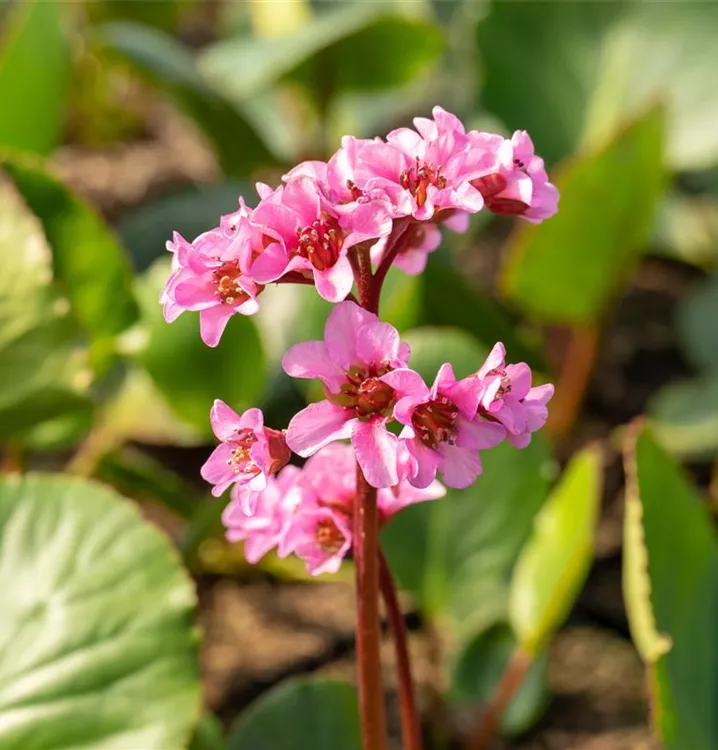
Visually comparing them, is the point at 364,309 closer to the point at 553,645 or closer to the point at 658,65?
the point at 553,645

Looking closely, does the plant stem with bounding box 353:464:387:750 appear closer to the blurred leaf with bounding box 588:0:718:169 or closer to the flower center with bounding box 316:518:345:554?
the flower center with bounding box 316:518:345:554

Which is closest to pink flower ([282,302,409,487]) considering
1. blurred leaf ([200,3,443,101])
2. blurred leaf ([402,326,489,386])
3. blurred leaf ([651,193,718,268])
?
blurred leaf ([402,326,489,386])

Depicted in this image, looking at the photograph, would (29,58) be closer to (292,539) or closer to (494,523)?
(494,523)

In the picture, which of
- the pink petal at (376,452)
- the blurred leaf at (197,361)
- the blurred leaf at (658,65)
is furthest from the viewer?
the blurred leaf at (658,65)

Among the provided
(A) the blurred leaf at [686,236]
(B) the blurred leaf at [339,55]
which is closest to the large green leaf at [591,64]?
(B) the blurred leaf at [339,55]

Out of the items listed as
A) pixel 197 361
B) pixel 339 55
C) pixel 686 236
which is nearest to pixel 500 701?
pixel 197 361

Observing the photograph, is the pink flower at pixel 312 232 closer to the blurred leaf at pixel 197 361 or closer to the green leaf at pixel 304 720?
the green leaf at pixel 304 720

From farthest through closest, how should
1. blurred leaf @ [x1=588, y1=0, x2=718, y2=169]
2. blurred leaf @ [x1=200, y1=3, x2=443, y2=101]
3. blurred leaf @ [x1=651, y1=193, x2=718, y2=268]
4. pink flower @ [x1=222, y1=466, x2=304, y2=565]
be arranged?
blurred leaf @ [x1=651, y1=193, x2=718, y2=268]
blurred leaf @ [x1=588, y1=0, x2=718, y2=169]
blurred leaf @ [x1=200, y1=3, x2=443, y2=101]
pink flower @ [x1=222, y1=466, x2=304, y2=565]
